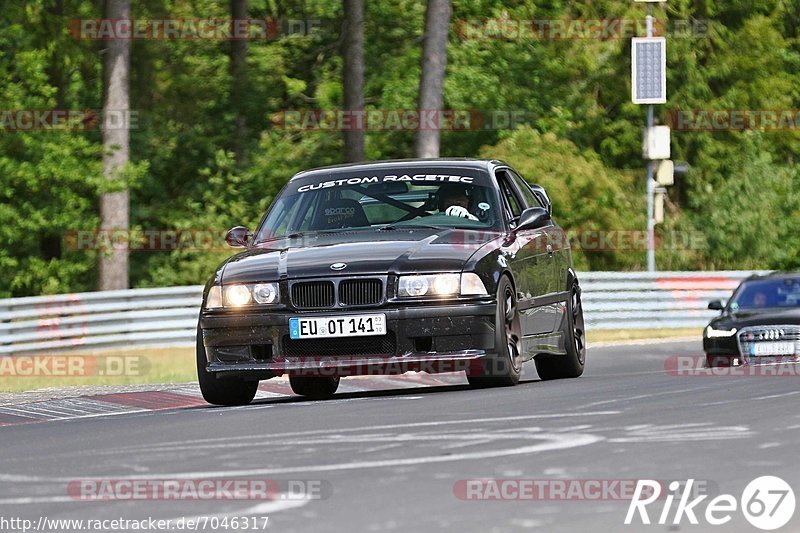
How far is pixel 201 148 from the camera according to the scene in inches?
1695

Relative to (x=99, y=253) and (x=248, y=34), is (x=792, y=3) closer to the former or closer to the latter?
(x=248, y=34)

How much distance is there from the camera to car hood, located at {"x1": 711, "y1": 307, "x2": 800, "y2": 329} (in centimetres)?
1908

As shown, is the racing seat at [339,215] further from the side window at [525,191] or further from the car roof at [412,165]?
the side window at [525,191]

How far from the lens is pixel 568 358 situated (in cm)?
1482

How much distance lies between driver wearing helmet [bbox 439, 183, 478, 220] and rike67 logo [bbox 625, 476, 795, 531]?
5.97 meters

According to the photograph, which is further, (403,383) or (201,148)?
(201,148)

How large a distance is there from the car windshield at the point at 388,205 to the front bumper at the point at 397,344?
1229 millimetres

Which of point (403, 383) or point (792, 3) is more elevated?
point (792, 3)

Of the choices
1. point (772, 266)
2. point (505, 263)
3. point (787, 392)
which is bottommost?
point (772, 266)

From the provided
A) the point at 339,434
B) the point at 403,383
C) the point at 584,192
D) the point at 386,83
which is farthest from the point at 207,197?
the point at 339,434

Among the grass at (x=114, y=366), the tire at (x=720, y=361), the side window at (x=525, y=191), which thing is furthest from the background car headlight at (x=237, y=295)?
the tire at (x=720, y=361)

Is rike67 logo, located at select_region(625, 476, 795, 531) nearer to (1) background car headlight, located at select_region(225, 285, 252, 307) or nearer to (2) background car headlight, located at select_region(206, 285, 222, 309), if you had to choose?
(1) background car headlight, located at select_region(225, 285, 252, 307)

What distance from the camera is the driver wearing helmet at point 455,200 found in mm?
13305

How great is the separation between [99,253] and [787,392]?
22.8 m
